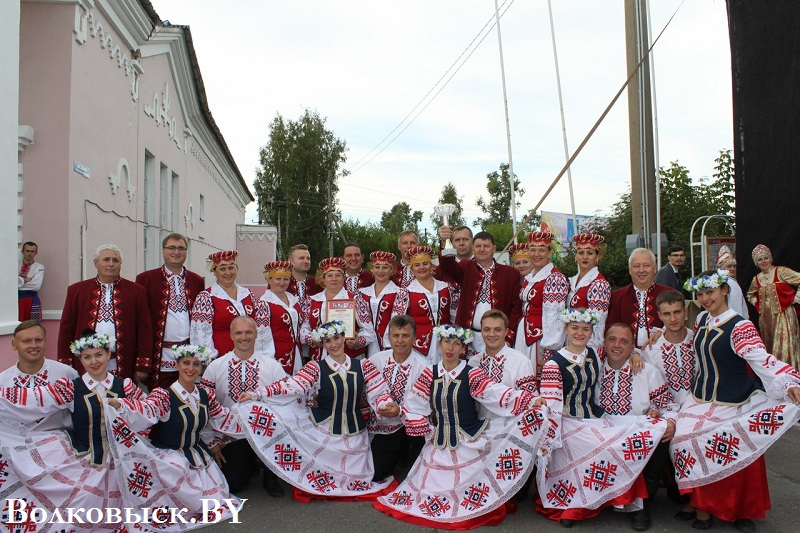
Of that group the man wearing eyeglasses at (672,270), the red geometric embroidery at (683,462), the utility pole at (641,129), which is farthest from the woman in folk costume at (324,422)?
the utility pole at (641,129)

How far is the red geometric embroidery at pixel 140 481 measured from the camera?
433 centimetres

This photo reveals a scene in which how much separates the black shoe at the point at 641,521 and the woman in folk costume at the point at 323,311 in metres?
2.61

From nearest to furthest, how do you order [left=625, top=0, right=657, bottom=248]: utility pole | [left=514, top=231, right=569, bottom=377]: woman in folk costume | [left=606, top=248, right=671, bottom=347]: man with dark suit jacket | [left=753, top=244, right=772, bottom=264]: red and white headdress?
[left=606, top=248, right=671, bottom=347]: man with dark suit jacket, [left=514, top=231, right=569, bottom=377]: woman in folk costume, [left=753, top=244, right=772, bottom=264]: red and white headdress, [left=625, top=0, right=657, bottom=248]: utility pole

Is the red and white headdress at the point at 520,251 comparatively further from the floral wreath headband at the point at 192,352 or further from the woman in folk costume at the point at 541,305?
the floral wreath headband at the point at 192,352

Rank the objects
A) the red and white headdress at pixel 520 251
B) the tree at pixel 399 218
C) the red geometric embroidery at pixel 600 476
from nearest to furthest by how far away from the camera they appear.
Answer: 1. the red geometric embroidery at pixel 600 476
2. the red and white headdress at pixel 520 251
3. the tree at pixel 399 218

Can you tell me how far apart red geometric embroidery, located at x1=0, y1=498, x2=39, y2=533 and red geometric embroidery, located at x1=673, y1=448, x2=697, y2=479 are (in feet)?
13.0

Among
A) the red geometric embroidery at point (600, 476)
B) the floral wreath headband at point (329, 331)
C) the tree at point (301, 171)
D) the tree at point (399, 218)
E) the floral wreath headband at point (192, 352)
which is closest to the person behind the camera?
the red geometric embroidery at point (600, 476)

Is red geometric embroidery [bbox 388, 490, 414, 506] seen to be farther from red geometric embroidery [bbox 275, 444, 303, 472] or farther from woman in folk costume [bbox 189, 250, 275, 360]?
woman in folk costume [bbox 189, 250, 275, 360]

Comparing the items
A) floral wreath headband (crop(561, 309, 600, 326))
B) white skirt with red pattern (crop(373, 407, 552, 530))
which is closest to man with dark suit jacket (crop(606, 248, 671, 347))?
floral wreath headband (crop(561, 309, 600, 326))

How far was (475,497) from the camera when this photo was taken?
4449 millimetres

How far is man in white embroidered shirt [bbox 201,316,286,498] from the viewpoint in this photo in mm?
5059

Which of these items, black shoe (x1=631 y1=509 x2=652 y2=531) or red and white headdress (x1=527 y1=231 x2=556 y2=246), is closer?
black shoe (x1=631 y1=509 x2=652 y2=531)

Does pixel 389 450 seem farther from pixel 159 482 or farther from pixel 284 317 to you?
pixel 159 482

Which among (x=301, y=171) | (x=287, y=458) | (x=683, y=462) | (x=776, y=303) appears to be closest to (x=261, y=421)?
(x=287, y=458)
